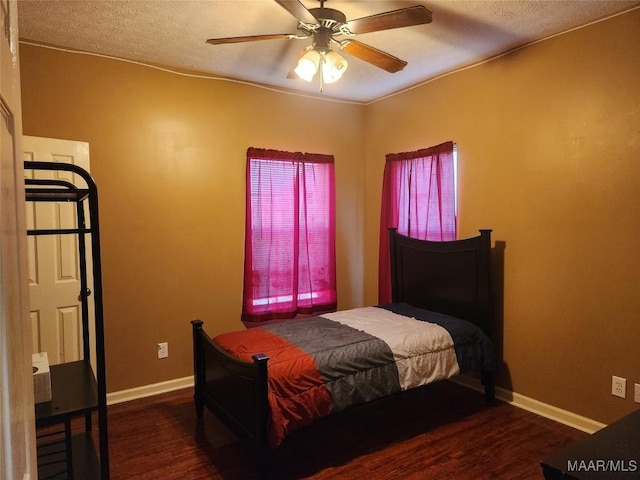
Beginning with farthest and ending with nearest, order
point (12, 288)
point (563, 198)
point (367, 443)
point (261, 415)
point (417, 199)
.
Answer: point (417, 199) < point (563, 198) < point (367, 443) < point (261, 415) < point (12, 288)

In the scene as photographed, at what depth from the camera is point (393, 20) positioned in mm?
2029

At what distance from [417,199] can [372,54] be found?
163cm

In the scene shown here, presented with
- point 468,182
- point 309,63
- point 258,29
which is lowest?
point 468,182

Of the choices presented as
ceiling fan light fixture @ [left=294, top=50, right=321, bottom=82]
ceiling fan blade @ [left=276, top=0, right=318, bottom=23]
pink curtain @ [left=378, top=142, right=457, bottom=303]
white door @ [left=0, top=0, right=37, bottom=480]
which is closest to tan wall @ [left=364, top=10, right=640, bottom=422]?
pink curtain @ [left=378, top=142, right=457, bottom=303]

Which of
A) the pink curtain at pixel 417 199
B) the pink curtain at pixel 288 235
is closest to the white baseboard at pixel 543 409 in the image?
the pink curtain at pixel 417 199

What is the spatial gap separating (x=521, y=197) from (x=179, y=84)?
2857 mm

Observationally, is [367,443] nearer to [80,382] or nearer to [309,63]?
[80,382]

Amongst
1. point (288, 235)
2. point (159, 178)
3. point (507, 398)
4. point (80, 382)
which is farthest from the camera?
point (288, 235)

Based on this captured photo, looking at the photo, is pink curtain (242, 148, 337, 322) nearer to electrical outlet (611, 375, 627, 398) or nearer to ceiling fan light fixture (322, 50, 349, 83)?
ceiling fan light fixture (322, 50, 349, 83)

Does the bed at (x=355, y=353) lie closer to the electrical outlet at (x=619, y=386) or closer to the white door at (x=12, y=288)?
the electrical outlet at (x=619, y=386)

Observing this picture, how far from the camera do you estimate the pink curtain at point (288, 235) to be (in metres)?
3.76

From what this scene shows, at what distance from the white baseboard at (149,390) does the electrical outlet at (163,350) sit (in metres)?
0.23

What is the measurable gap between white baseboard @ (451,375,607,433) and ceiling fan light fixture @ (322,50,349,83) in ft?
8.75

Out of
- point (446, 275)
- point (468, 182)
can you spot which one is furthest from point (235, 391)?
point (468, 182)
